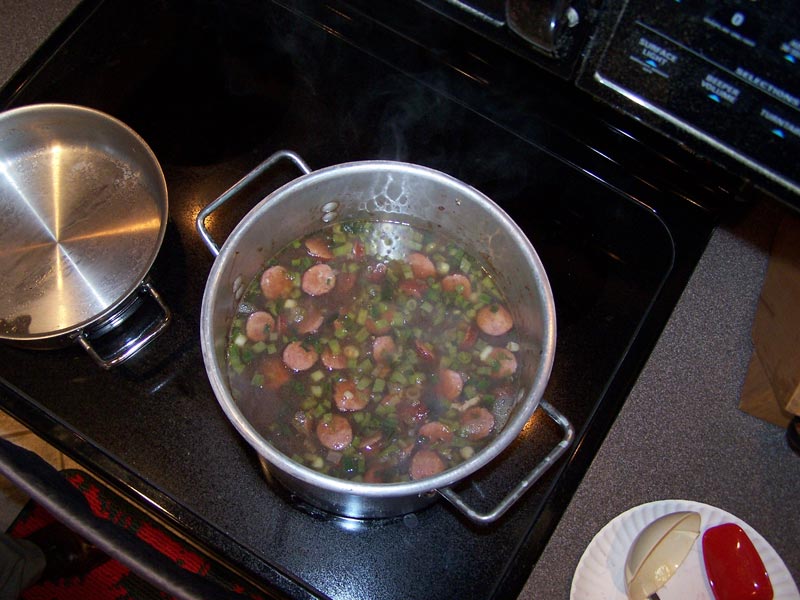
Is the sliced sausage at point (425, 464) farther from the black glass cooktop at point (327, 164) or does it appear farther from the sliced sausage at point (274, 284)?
the sliced sausage at point (274, 284)

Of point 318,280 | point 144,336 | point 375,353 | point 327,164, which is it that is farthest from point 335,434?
point 327,164

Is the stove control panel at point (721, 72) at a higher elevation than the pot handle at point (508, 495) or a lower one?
higher

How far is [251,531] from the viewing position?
113cm

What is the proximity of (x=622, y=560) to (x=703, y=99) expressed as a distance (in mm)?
715

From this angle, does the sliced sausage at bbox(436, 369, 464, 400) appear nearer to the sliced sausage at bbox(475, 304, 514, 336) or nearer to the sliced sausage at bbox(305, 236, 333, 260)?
the sliced sausage at bbox(475, 304, 514, 336)

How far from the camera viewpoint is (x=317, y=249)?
51.6 inches

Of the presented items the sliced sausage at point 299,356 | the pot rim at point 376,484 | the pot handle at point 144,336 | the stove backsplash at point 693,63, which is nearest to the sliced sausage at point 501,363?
the pot rim at point 376,484

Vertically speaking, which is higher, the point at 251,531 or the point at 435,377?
the point at 435,377

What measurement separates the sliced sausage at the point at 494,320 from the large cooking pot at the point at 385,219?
0.9 inches

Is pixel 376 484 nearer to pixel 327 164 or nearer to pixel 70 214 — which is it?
pixel 327 164

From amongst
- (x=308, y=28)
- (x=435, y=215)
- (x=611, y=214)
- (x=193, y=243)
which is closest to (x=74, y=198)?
(x=193, y=243)

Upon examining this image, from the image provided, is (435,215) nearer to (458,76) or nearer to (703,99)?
(458,76)

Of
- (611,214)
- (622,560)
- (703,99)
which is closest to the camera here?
(703,99)

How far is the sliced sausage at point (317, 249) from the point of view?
4.30 ft
